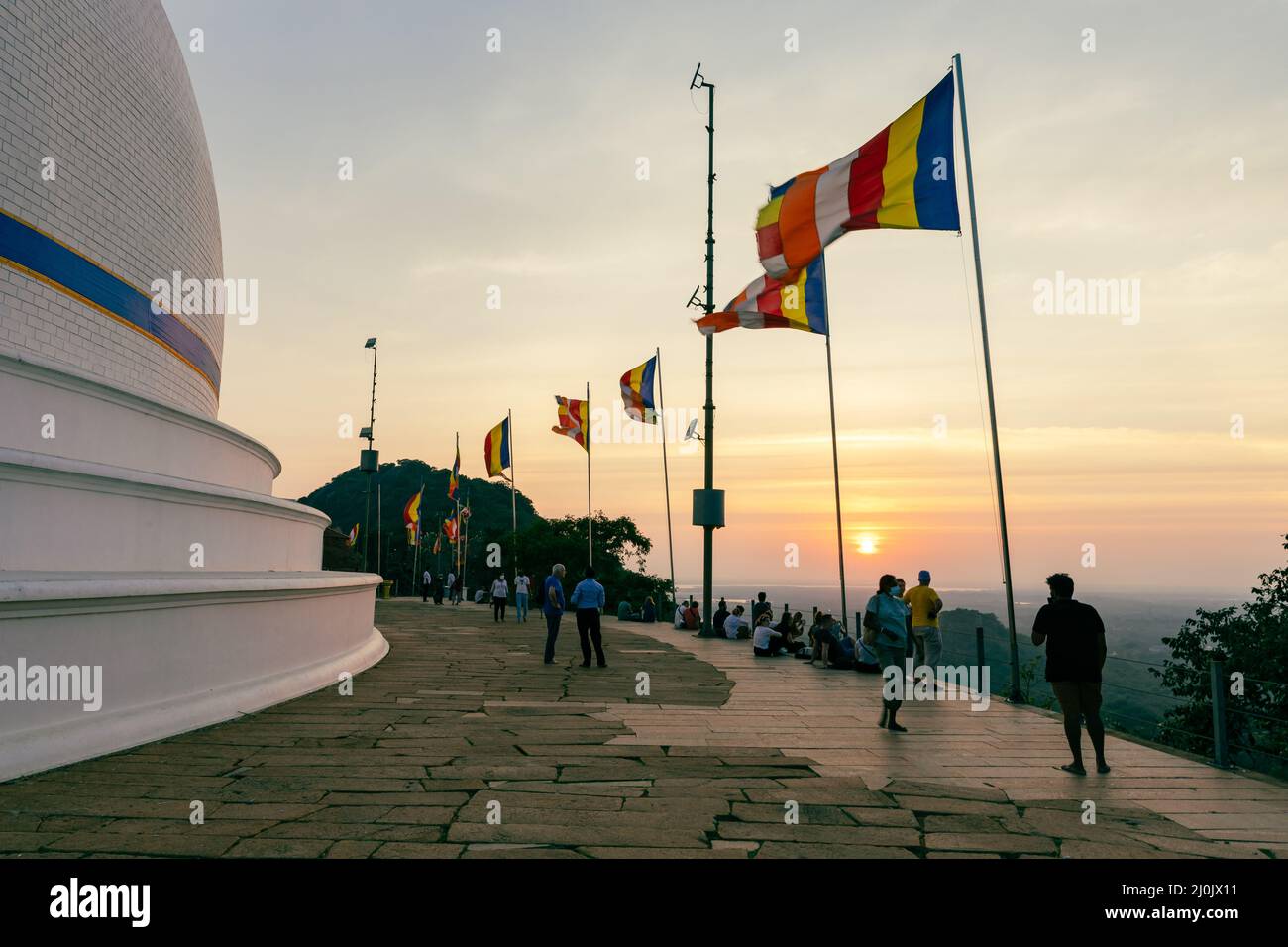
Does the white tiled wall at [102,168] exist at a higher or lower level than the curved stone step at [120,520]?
higher

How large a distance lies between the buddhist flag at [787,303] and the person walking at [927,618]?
15.2ft

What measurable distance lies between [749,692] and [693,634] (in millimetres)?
11243

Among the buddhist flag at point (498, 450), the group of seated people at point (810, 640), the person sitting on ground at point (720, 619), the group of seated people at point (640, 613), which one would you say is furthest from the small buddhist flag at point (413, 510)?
the group of seated people at point (810, 640)

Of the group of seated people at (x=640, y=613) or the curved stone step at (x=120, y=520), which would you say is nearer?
the curved stone step at (x=120, y=520)

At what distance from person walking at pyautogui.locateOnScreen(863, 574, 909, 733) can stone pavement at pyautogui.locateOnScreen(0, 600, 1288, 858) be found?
0.35 meters

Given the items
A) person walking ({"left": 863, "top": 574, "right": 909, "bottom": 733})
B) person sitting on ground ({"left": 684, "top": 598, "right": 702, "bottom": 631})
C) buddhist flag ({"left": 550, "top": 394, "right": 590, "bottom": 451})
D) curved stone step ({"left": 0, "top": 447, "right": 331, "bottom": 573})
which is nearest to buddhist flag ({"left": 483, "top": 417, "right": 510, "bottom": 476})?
buddhist flag ({"left": 550, "top": 394, "right": 590, "bottom": 451})

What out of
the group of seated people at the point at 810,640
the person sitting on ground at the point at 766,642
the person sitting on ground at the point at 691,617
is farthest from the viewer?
the person sitting on ground at the point at 691,617

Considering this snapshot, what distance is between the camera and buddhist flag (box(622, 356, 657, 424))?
2384 centimetres

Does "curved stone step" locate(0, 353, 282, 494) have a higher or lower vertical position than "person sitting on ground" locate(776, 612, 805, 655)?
higher

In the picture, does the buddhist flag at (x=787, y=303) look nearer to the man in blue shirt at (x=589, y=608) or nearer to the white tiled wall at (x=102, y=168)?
the man in blue shirt at (x=589, y=608)

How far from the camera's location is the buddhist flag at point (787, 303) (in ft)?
47.9
